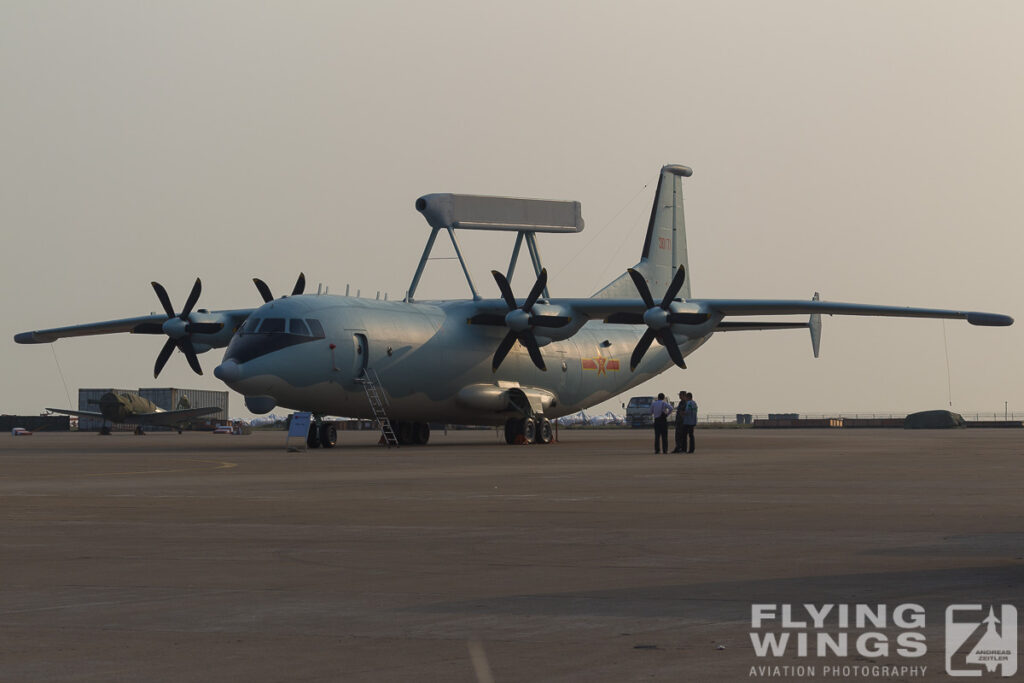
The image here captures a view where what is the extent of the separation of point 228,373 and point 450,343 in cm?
1001

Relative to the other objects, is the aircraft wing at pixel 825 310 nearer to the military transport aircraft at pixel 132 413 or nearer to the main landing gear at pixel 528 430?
the main landing gear at pixel 528 430

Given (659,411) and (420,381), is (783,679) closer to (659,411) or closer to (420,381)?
(659,411)

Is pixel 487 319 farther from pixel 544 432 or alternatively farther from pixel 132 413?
pixel 132 413

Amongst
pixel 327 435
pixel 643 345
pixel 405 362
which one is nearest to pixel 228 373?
pixel 327 435

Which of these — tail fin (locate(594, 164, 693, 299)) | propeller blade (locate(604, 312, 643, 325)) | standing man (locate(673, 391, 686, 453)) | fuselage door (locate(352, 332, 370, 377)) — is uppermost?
tail fin (locate(594, 164, 693, 299))

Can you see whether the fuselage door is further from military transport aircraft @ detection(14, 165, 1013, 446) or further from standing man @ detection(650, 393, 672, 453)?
standing man @ detection(650, 393, 672, 453)

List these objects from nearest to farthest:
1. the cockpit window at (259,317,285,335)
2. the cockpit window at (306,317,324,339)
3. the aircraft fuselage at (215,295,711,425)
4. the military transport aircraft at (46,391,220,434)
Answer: the aircraft fuselage at (215,295,711,425), the cockpit window at (259,317,285,335), the cockpit window at (306,317,324,339), the military transport aircraft at (46,391,220,434)

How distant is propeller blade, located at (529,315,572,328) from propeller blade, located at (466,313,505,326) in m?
2.74

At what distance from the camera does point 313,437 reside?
1674 inches

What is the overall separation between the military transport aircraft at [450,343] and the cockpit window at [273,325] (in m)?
0.04

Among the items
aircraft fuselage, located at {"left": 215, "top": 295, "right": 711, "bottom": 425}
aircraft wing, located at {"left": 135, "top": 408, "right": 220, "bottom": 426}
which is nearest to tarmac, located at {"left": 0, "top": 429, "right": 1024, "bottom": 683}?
aircraft fuselage, located at {"left": 215, "top": 295, "right": 711, "bottom": 425}

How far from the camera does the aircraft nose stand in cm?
3797

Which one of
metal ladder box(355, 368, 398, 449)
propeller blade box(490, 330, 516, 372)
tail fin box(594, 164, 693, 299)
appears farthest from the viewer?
tail fin box(594, 164, 693, 299)

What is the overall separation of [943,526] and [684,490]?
252 inches
